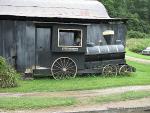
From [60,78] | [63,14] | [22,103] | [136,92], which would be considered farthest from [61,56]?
[22,103]

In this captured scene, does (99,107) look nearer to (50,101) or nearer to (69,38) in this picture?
(50,101)

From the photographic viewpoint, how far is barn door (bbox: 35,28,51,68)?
62.8 feet

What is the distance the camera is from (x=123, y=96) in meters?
14.1

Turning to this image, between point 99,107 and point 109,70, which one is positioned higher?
point 109,70

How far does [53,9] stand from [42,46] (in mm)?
2433

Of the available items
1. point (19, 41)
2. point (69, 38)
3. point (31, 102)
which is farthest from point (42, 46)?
point (31, 102)

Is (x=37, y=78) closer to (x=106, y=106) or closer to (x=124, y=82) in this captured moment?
(x=124, y=82)

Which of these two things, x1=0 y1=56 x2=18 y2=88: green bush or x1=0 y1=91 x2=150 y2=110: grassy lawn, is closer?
x1=0 y1=91 x2=150 y2=110: grassy lawn

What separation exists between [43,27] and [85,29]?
1.83 m

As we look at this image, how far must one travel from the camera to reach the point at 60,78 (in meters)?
18.7

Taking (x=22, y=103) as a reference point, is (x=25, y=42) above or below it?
above

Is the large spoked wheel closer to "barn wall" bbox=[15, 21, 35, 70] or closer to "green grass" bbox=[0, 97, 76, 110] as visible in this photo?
"barn wall" bbox=[15, 21, 35, 70]

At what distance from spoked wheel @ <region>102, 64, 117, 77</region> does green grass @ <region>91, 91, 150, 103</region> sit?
15.4 ft

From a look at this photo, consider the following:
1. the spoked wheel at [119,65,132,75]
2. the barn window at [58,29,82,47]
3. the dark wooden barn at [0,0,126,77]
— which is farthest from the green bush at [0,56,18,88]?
the spoked wheel at [119,65,132,75]
